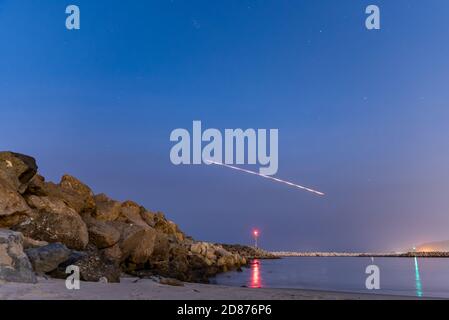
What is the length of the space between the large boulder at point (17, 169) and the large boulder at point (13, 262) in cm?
476

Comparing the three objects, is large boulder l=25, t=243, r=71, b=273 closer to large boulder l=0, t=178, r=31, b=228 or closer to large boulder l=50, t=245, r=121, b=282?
large boulder l=50, t=245, r=121, b=282

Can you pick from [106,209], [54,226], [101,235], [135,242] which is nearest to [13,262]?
[54,226]

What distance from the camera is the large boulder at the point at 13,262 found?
32.6 feet

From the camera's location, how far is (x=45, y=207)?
16344 mm

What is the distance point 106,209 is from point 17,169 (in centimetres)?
719

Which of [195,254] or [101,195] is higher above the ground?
[101,195]

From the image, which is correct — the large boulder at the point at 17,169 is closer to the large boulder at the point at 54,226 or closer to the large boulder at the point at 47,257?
the large boulder at the point at 54,226

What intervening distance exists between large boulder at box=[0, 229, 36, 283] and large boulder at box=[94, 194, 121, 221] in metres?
11.1

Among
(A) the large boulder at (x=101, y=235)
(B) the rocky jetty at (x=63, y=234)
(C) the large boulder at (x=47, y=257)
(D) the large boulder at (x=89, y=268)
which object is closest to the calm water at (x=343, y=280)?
(B) the rocky jetty at (x=63, y=234)

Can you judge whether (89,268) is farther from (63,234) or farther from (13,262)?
(63,234)

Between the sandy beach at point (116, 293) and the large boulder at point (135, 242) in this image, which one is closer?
the sandy beach at point (116, 293)
